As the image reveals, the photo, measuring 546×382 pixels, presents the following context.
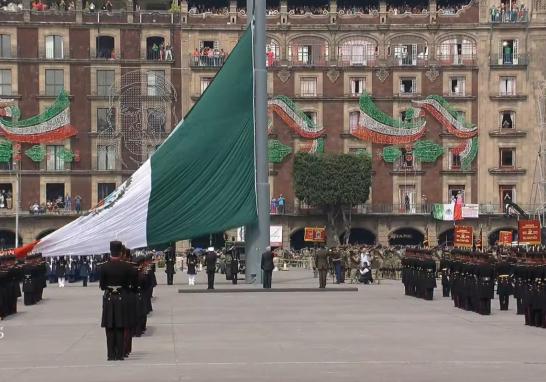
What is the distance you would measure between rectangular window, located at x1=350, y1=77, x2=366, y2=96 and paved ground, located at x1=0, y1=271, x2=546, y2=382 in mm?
65128

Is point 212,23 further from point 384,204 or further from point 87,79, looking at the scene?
point 384,204

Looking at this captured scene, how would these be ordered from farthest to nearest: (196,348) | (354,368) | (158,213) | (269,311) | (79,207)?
1. (79,207)
2. (158,213)
3. (269,311)
4. (196,348)
5. (354,368)

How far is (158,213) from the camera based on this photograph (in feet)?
172

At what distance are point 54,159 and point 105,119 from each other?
510 centimetres

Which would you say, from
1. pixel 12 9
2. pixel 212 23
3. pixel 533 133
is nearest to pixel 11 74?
pixel 12 9

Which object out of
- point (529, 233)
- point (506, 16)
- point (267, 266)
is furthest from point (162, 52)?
point (529, 233)

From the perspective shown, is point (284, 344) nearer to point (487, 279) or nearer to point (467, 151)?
point (487, 279)

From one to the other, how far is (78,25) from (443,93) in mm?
28342

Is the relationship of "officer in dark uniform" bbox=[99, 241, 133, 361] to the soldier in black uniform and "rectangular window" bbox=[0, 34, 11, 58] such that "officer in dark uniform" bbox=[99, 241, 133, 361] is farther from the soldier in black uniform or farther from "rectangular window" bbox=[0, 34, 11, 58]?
"rectangular window" bbox=[0, 34, 11, 58]

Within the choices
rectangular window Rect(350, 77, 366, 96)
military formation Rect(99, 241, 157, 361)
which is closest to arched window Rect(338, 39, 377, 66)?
rectangular window Rect(350, 77, 366, 96)

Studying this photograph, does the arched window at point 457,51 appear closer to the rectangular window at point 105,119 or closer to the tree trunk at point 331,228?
the tree trunk at point 331,228

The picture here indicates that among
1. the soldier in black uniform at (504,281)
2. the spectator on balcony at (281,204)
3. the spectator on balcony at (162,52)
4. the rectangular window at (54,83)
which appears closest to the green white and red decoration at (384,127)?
the spectator on balcony at (281,204)

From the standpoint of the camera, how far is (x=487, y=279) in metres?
37.7

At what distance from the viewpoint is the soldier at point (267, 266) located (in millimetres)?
53375
